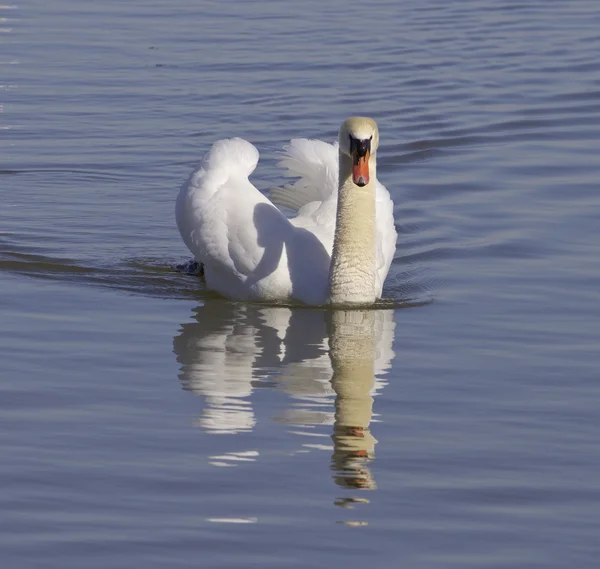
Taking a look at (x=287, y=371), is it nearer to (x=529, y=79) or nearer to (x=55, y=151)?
(x=55, y=151)

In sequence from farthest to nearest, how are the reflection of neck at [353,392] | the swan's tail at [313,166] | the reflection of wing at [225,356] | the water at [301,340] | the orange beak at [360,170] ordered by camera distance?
the swan's tail at [313,166] → the orange beak at [360,170] → the reflection of wing at [225,356] → the reflection of neck at [353,392] → the water at [301,340]

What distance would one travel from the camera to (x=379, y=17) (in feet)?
66.7

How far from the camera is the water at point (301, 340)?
5648mm

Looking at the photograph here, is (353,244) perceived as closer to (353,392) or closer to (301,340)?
(301,340)

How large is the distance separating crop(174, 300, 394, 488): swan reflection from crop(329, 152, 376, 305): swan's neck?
0.43 ft

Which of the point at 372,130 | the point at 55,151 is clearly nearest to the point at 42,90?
the point at 55,151

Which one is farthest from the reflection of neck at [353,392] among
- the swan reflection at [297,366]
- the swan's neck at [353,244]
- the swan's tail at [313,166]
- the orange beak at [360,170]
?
the swan's tail at [313,166]

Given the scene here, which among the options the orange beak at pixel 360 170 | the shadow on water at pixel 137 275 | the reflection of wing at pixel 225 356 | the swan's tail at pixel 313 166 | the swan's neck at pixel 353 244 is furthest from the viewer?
the swan's tail at pixel 313 166

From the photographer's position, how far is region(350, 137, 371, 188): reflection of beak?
879cm

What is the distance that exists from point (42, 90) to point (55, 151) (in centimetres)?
267

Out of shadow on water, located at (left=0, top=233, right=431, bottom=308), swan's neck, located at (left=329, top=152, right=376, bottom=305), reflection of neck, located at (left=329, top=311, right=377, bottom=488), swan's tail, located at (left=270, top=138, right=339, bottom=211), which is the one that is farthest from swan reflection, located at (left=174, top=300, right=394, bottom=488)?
swan's tail, located at (left=270, top=138, right=339, bottom=211)

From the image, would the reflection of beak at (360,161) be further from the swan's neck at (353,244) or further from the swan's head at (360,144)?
the swan's neck at (353,244)

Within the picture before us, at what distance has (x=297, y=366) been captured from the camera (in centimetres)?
794

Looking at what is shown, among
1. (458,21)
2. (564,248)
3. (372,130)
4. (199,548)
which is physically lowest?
(199,548)
